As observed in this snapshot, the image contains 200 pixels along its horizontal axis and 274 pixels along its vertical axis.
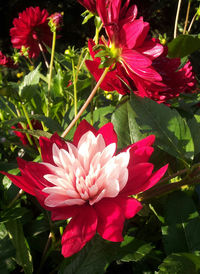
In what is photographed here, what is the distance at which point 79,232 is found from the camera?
0.90 ft

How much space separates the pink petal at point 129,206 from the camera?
0.86ft

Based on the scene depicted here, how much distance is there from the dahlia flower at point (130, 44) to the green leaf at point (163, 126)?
0.06ft

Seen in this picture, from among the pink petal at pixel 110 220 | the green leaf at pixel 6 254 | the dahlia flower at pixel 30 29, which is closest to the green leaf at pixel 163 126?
the pink petal at pixel 110 220

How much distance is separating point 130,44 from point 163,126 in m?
0.11

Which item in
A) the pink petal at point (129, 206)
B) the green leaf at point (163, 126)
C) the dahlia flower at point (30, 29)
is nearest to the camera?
the pink petal at point (129, 206)

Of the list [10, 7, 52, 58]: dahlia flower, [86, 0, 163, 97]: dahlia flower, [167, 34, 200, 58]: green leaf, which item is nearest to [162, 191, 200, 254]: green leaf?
[86, 0, 163, 97]: dahlia flower

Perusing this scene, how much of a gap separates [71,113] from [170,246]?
283mm

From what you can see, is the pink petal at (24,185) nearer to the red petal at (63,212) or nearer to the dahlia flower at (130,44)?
the red petal at (63,212)

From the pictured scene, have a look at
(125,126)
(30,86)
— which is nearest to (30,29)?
(30,86)

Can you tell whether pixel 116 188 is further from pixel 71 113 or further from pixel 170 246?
pixel 71 113

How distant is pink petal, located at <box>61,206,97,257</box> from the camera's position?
267mm

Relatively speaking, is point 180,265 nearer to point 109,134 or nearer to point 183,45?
point 109,134

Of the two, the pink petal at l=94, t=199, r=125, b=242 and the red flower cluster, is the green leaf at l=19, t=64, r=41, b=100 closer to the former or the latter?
the red flower cluster

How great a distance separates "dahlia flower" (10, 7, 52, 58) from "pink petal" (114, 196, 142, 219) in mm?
709
